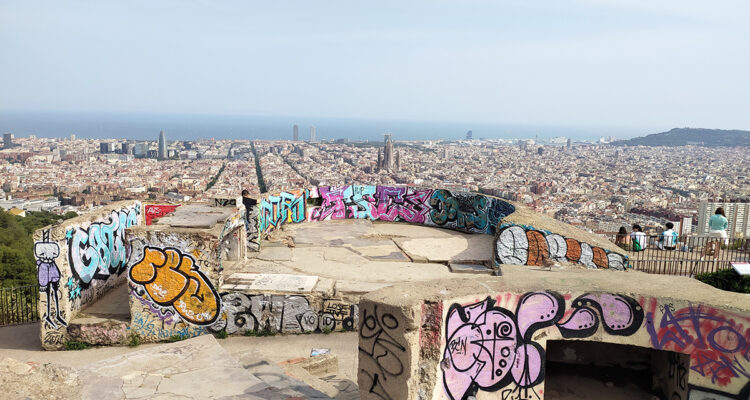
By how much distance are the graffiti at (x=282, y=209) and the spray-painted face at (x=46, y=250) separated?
6.65m

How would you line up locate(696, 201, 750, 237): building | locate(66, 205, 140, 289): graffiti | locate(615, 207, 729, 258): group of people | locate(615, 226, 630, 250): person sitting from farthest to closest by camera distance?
locate(696, 201, 750, 237): building < locate(615, 226, 630, 250): person sitting < locate(615, 207, 729, 258): group of people < locate(66, 205, 140, 289): graffiti

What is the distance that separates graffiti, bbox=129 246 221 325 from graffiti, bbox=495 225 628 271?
302 inches

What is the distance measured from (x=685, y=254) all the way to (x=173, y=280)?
47.1 ft

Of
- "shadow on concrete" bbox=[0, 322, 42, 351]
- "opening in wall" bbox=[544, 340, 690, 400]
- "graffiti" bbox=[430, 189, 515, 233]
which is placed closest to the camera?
"opening in wall" bbox=[544, 340, 690, 400]

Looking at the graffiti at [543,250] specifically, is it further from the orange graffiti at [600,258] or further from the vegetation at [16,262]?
the vegetation at [16,262]

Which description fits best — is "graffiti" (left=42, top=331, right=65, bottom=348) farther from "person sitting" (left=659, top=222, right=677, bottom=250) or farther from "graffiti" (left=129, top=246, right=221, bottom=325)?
"person sitting" (left=659, top=222, right=677, bottom=250)

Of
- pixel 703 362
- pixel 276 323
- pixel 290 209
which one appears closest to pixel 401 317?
pixel 703 362

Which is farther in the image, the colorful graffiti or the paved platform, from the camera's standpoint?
the colorful graffiti

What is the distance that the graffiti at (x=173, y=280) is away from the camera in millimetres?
11898

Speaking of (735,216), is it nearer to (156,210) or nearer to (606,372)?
(606,372)

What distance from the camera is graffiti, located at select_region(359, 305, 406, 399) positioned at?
671cm

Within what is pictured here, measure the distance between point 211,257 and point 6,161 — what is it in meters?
165

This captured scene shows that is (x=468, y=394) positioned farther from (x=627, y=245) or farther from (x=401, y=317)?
(x=627, y=245)

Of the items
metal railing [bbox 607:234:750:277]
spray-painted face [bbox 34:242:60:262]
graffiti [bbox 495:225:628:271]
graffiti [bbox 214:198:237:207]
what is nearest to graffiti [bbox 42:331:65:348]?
spray-painted face [bbox 34:242:60:262]
